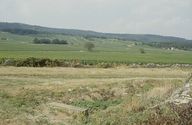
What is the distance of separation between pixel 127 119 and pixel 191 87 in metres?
2.49

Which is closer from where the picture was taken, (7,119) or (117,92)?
(7,119)

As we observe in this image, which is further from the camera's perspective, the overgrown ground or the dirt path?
the overgrown ground

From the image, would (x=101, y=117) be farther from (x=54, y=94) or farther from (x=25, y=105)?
(x=54, y=94)

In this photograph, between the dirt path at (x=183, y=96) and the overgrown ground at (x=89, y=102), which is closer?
the dirt path at (x=183, y=96)

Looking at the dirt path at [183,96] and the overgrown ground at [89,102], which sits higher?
the dirt path at [183,96]

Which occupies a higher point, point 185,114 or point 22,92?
point 185,114

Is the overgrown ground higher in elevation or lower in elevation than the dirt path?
lower

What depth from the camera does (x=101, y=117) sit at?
14414 millimetres

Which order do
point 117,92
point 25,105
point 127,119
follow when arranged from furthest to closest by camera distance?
point 117,92
point 25,105
point 127,119

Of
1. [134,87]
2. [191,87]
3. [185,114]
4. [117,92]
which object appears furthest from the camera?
[134,87]

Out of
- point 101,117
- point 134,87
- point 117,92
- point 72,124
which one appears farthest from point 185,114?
point 134,87

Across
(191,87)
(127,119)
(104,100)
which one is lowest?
(104,100)

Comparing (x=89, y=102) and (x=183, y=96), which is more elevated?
(x=183, y=96)

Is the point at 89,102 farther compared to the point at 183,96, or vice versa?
the point at 89,102
